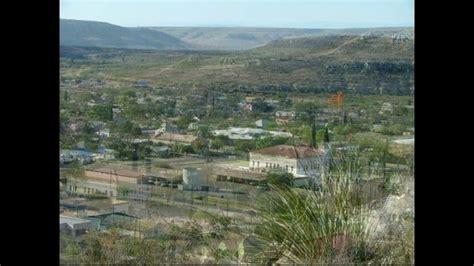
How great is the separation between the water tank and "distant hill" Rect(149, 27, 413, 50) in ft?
1.11

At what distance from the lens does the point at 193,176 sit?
1619 mm

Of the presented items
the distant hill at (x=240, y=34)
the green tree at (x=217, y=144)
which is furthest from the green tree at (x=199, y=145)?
the distant hill at (x=240, y=34)

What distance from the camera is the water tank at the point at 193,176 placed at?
5.29 feet

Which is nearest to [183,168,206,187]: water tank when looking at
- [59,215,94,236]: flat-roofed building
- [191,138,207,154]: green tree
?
[191,138,207,154]: green tree

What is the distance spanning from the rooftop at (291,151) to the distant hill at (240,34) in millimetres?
292

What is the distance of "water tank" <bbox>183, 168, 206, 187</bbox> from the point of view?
1612 mm

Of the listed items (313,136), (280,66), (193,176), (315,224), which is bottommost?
(315,224)

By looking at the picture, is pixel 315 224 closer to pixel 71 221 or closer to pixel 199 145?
pixel 199 145

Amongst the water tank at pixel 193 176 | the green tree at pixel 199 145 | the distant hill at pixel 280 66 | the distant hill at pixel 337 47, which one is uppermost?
the distant hill at pixel 337 47

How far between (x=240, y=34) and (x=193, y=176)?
0.42 m

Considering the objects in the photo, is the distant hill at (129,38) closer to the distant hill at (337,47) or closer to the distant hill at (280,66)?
the distant hill at (280,66)

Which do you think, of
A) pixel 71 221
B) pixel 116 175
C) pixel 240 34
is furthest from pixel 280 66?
pixel 71 221
